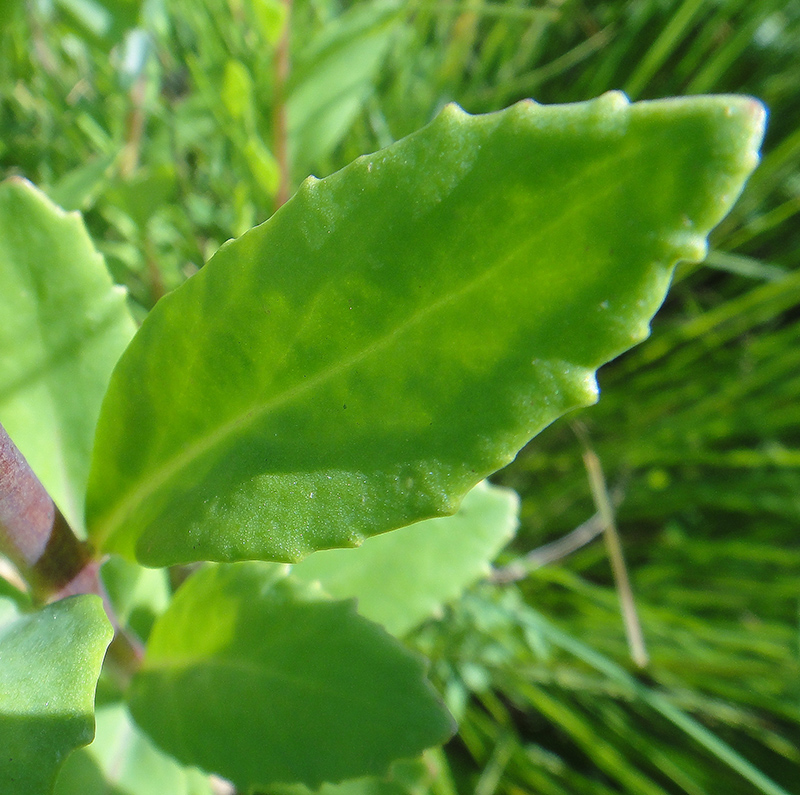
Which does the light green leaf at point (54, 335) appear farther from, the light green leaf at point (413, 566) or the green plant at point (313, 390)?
the light green leaf at point (413, 566)

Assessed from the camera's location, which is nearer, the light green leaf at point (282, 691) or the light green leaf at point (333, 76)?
the light green leaf at point (282, 691)

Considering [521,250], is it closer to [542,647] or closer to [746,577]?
[542,647]

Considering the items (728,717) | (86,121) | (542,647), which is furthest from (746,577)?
(86,121)

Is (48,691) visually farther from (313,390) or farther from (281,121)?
(281,121)

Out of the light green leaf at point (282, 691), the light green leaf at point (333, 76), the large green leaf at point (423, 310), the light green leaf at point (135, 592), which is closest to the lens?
the large green leaf at point (423, 310)

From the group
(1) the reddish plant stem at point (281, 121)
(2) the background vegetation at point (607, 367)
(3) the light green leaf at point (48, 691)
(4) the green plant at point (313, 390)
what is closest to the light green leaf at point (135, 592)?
(4) the green plant at point (313, 390)

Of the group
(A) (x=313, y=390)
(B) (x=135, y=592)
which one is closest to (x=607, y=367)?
(B) (x=135, y=592)

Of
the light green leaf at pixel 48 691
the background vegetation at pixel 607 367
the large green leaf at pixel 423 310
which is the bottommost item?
the background vegetation at pixel 607 367
